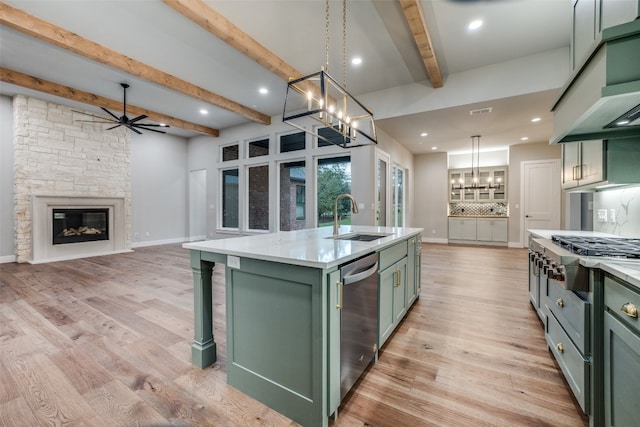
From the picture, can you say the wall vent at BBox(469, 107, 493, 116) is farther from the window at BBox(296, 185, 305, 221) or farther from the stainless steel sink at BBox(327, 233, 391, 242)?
the window at BBox(296, 185, 305, 221)

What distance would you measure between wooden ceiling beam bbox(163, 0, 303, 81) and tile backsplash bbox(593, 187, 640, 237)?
13.4 ft

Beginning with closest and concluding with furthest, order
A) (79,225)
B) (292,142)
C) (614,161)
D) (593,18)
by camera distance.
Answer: (593,18) → (614,161) → (79,225) → (292,142)

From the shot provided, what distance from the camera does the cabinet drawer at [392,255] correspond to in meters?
2.02

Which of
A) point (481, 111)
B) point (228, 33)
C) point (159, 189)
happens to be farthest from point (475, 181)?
point (159, 189)

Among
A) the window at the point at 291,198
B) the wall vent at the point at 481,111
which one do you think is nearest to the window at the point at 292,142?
the window at the point at 291,198

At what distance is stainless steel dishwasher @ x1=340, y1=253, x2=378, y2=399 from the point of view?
5.04ft

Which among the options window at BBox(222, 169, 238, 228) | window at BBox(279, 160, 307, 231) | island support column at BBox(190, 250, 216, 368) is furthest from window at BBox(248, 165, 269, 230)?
island support column at BBox(190, 250, 216, 368)

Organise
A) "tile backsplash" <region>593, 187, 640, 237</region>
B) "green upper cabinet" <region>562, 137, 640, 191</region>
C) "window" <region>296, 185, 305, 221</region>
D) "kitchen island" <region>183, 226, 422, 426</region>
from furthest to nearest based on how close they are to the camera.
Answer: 1. "window" <region>296, 185, 305, 221</region>
2. "tile backsplash" <region>593, 187, 640, 237</region>
3. "green upper cabinet" <region>562, 137, 640, 191</region>
4. "kitchen island" <region>183, 226, 422, 426</region>

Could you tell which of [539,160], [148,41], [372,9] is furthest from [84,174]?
[539,160]

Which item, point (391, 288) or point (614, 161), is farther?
point (391, 288)

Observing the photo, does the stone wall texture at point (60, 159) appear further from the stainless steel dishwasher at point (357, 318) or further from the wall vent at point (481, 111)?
the wall vent at point (481, 111)

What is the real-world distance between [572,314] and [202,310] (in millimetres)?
2300

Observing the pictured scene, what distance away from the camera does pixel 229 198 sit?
8.02 metres

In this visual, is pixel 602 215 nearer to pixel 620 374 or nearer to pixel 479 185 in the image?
pixel 620 374
